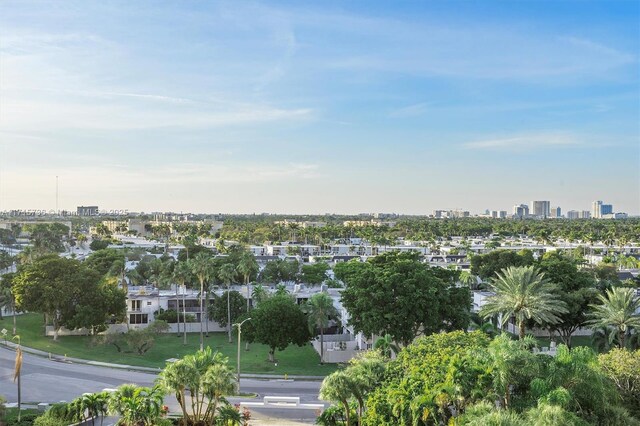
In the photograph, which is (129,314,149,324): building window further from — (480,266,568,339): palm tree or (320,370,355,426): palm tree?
(320,370,355,426): palm tree

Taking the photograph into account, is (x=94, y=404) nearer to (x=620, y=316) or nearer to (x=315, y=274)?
(x=620, y=316)

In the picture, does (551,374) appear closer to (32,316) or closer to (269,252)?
(32,316)

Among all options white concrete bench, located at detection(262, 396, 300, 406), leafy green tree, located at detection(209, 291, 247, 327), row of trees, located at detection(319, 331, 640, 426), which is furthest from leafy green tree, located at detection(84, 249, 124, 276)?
row of trees, located at detection(319, 331, 640, 426)

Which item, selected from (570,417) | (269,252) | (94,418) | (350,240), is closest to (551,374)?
(570,417)

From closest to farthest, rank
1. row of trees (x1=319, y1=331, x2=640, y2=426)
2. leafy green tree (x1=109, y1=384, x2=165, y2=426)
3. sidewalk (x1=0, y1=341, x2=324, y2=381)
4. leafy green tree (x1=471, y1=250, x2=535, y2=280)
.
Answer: row of trees (x1=319, y1=331, x2=640, y2=426) < leafy green tree (x1=109, y1=384, x2=165, y2=426) < sidewalk (x1=0, y1=341, x2=324, y2=381) < leafy green tree (x1=471, y1=250, x2=535, y2=280)

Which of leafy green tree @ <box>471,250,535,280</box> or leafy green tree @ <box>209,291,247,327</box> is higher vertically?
leafy green tree @ <box>471,250,535,280</box>

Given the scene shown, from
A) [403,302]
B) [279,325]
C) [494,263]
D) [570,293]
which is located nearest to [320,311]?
[279,325]
